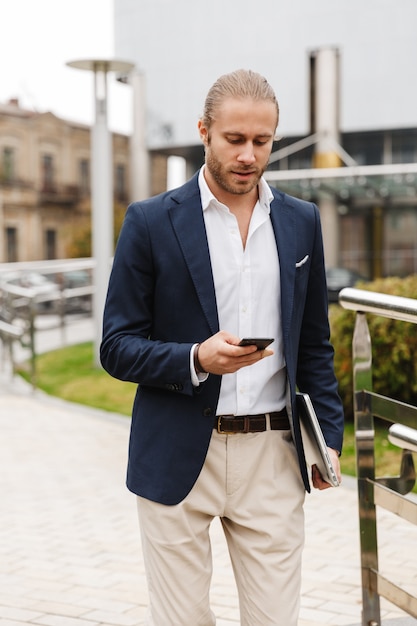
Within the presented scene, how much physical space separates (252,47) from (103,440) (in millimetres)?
28616

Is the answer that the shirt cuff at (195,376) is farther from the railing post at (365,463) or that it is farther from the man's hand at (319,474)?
the railing post at (365,463)

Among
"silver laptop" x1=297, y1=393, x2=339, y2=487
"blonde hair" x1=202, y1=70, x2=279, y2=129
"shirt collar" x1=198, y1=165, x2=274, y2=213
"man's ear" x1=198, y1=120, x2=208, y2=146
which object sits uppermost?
"blonde hair" x1=202, y1=70, x2=279, y2=129

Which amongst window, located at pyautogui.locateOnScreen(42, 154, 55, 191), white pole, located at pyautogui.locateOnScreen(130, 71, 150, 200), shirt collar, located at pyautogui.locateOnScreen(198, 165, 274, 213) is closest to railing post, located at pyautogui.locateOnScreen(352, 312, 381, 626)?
shirt collar, located at pyautogui.locateOnScreen(198, 165, 274, 213)

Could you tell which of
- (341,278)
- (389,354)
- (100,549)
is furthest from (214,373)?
(341,278)

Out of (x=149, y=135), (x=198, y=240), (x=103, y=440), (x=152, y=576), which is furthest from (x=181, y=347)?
(x=149, y=135)

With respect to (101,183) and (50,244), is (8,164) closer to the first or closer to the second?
(50,244)

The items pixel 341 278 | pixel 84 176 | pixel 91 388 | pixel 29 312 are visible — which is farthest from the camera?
pixel 84 176

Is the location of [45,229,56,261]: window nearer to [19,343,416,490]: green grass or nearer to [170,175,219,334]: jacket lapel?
[19,343,416,490]: green grass

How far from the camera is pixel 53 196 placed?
47969mm

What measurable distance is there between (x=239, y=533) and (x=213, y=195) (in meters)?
0.90

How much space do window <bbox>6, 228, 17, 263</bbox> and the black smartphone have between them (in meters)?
44.9

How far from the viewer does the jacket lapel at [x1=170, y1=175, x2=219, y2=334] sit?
2598mm

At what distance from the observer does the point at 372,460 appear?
3.55 metres

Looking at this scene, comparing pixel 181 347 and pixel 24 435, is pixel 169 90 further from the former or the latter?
pixel 181 347
